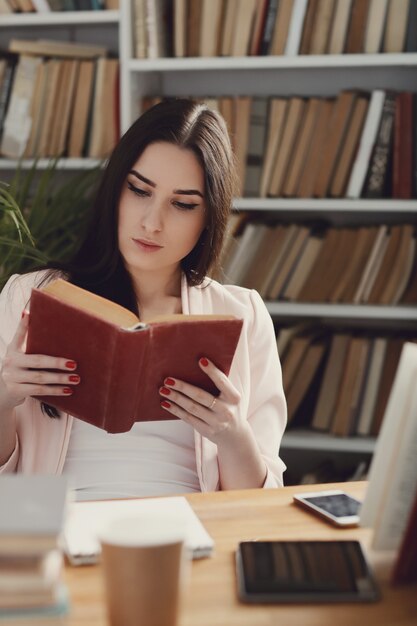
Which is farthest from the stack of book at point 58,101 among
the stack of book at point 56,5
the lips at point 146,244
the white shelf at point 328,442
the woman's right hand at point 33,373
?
the woman's right hand at point 33,373

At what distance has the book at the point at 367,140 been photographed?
2479 mm

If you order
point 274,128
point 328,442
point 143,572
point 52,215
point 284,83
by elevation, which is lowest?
point 328,442

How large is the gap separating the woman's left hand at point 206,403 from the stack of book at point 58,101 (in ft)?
5.10

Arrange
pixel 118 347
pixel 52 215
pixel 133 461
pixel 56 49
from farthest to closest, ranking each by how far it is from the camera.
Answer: pixel 56 49 < pixel 52 215 < pixel 133 461 < pixel 118 347

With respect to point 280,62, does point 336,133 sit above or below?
below

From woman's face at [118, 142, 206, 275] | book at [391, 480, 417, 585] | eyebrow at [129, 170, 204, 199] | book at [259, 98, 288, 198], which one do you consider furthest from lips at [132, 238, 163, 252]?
book at [259, 98, 288, 198]

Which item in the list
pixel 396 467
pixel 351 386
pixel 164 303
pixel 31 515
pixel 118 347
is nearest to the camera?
pixel 31 515

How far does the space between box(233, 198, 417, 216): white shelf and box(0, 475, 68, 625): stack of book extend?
6.22 feet

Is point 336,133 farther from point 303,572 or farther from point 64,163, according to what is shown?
point 303,572

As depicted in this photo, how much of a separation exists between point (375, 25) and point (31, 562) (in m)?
2.12

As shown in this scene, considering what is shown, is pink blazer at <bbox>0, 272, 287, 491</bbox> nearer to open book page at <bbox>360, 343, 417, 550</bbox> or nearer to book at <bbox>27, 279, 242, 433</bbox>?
book at <bbox>27, 279, 242, 433</bbox>

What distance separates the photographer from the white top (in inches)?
58.6

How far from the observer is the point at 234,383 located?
160 cm

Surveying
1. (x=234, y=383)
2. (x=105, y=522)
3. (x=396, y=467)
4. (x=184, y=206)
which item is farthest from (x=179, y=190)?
(x=396, y=467)
